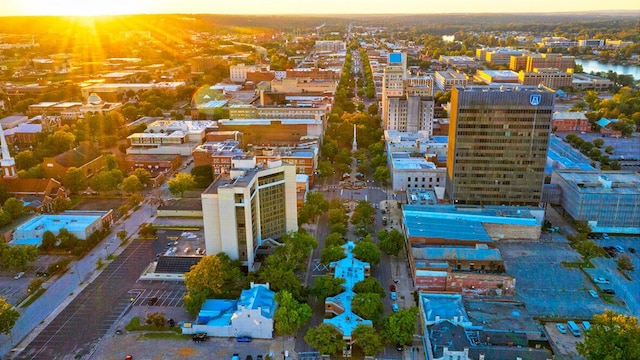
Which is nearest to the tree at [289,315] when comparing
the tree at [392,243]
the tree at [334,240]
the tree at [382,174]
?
the tree at [334,240]

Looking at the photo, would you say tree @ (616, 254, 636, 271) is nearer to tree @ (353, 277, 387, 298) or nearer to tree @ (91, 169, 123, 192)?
tree @ (353, 277, 387, 298)

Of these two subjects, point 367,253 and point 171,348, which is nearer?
point 171,348

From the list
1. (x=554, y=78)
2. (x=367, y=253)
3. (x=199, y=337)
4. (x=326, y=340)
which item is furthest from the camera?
(x=554, y=78)

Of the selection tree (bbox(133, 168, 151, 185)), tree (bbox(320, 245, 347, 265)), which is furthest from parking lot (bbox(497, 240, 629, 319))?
tree (bbox(133, 168, 151, 185))

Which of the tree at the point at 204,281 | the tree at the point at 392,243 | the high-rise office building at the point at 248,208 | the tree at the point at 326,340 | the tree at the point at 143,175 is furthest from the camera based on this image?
the tree at the point at 143,175

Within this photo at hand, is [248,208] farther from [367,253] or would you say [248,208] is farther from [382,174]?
[382,174]

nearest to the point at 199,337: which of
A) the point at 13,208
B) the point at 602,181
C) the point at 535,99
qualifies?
the point at 13,208

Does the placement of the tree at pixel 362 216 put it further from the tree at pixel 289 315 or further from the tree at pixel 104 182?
the tree at pixel 104 182
